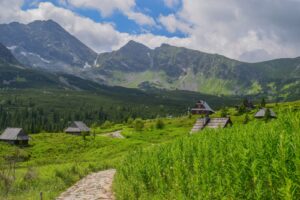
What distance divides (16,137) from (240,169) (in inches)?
4834

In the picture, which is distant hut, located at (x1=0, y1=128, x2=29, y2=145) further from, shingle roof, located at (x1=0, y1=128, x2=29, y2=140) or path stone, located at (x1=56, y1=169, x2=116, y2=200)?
path stone, located at (x1=56, y1=169, x2=116, y2=200)

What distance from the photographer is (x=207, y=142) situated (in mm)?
14609

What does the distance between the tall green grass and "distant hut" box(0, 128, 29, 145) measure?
106 meters

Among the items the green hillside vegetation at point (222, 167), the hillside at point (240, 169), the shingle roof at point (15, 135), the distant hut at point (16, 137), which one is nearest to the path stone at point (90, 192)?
the green hillside vegetation at point (222, 167)

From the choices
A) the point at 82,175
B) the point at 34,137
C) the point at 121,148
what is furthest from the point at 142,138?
the point at 82,175

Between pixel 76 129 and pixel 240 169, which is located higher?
pixel 240 169

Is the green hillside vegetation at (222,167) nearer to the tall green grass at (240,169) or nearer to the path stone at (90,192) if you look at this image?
the tall green grass at (240,169)

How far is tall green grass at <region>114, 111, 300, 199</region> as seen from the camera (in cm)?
766

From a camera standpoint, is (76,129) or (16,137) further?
(76,129)

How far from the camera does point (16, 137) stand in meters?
→ 123

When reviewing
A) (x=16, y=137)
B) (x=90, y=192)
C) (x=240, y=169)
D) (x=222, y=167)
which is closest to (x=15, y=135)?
(x=16, y=137)

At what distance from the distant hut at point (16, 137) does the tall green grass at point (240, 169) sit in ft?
349

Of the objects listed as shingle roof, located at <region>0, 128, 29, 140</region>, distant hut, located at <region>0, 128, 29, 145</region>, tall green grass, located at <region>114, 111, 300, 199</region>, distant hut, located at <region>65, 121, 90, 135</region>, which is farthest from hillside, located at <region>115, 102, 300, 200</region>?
distant hut, located at <region>65, 121, 90, 135</region>

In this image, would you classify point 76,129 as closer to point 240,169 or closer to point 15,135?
point 15,135
